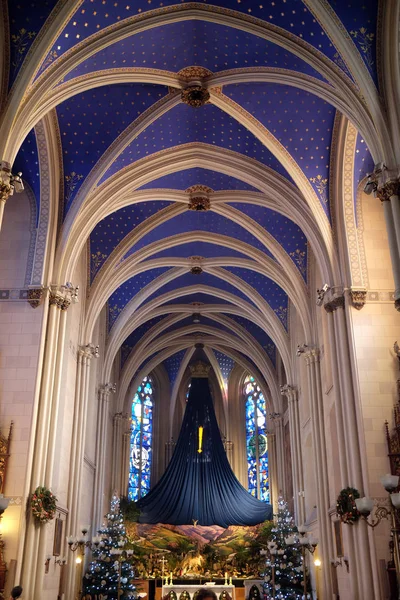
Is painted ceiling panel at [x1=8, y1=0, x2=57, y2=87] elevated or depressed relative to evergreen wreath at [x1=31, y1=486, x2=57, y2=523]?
elevated

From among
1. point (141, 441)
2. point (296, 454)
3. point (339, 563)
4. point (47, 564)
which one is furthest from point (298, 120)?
point (141, 441)

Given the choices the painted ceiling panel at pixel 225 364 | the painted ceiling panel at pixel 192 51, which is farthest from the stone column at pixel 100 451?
the painted ceiling panel at pixel 192 51

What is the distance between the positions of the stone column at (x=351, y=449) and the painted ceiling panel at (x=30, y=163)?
7.50 meters

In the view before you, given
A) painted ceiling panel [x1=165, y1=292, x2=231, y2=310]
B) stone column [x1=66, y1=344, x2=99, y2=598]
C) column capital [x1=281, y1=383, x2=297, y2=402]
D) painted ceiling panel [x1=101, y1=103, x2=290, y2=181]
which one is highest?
painted ceiling panel [x1=165, y1=292, x2=231, y2=310]

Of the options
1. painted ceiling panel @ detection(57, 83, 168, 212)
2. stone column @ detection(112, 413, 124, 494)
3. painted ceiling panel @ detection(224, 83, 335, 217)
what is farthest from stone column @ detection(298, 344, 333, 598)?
stone column @ detection(112, 413, 124, 494)

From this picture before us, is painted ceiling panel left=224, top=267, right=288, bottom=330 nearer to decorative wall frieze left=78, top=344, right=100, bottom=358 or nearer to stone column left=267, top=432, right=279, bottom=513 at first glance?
decorative wall frieze left=78, top=344, right=100, bottom=358

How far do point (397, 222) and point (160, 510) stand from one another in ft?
67.2

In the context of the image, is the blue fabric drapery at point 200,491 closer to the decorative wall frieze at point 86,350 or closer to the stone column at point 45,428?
the decorative wall frieze at point 86,350

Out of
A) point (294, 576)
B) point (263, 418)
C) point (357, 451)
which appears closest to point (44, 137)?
point (357, 451)

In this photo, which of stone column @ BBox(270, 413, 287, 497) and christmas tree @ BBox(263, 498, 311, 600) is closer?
christmas tree @ BBox(263, 498, 311, 600)

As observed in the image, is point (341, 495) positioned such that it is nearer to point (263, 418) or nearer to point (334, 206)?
point (334, 206)

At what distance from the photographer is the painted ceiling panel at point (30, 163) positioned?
48.6 feet

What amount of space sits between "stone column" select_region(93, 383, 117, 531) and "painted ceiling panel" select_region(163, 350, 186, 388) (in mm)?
8257

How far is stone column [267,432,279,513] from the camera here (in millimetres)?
27486
